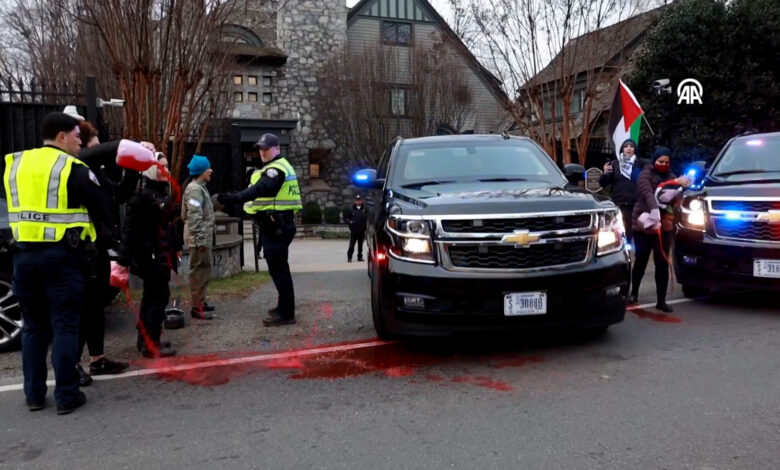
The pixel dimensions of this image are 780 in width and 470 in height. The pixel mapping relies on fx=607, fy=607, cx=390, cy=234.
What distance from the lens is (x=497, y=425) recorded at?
3523 mm

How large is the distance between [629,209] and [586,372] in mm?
5384

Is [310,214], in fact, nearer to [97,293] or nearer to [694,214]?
[694,214]

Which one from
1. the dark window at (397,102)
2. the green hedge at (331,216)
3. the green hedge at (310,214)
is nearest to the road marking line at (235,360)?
the dark window at (397,102)

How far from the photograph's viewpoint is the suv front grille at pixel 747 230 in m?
5.98

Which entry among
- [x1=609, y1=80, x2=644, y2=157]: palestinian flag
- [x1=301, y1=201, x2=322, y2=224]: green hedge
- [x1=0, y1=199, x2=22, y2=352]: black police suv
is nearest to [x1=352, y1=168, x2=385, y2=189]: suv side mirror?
[x1=0, y1=199, x2=22, y2=352]: black police suv

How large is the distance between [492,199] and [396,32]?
23.6m

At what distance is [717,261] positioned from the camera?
632 centimetres

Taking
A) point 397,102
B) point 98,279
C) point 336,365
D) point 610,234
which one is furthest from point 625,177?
point 397,102

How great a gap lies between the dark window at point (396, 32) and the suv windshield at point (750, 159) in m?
20.1

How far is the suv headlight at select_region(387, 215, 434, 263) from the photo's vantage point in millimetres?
4512

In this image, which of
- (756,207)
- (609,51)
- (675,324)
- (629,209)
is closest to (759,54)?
(609,51)

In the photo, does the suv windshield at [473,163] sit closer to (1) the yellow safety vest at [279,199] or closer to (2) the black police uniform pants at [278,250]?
(1) the yellow safety vest at [279,199]

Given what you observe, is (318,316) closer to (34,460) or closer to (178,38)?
(34,460)
